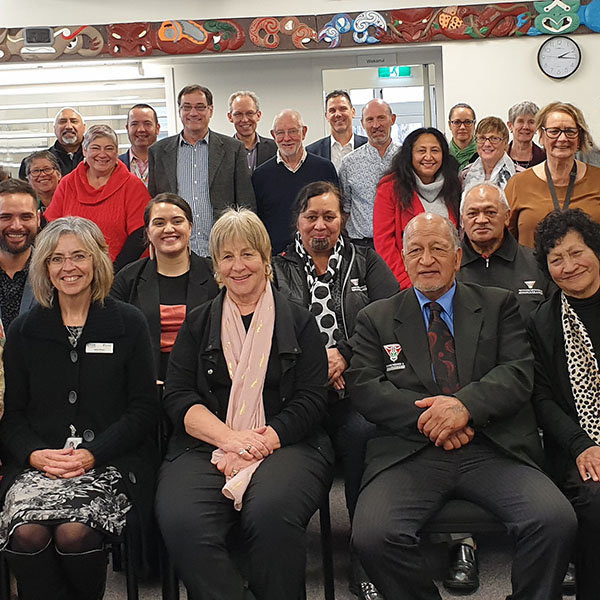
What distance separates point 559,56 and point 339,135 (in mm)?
3066

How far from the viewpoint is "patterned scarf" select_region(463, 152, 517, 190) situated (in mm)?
4425

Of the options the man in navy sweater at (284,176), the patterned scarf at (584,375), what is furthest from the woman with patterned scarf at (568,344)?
the man in navy sweater at (284,176)

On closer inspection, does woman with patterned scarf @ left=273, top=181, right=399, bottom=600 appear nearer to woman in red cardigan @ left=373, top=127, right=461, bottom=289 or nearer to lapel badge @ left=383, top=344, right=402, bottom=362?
lapel badge @ left=383, top=344, right=402, bottom=362

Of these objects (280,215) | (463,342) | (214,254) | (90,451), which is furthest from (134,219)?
(463,342)

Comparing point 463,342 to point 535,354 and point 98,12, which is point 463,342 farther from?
point 98,12

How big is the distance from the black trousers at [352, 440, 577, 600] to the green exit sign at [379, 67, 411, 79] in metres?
5.69

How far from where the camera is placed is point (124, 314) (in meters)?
2.79

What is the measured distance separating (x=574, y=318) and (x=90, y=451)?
1649mm

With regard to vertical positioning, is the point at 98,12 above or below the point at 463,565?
above

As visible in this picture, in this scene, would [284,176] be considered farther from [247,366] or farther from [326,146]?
[247,366]

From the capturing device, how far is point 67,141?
17.0ft

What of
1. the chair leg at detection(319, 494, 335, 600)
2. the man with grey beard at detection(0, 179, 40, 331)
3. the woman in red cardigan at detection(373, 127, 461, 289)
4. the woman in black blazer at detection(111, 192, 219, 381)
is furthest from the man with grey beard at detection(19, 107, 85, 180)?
the chair leg at detection(319, 494, 335, 600)

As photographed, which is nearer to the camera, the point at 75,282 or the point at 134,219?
the point at 75,282

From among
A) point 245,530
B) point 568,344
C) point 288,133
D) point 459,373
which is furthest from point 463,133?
point 245,530
